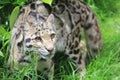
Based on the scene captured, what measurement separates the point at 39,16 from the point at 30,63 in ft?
1.93

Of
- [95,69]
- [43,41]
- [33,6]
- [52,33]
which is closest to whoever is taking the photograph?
[43,41]

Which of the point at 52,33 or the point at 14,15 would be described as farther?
the point at 14,15

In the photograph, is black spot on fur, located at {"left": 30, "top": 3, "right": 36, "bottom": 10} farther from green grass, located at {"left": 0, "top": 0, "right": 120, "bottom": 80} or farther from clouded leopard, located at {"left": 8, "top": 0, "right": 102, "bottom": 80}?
green grass, located at {"left": 0, "top": 0, "right": 120, "bottom": 80}

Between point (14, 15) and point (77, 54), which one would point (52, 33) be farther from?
point (77, 54)

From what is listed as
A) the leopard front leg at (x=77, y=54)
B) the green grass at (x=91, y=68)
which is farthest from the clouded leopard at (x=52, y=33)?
the green grass at (x=91, y=68)

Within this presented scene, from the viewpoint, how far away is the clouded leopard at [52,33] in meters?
4.86

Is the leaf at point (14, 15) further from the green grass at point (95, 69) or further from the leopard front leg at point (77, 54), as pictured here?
the leopard front leg at point (77, 54)

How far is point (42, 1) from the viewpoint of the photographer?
5.22 metres

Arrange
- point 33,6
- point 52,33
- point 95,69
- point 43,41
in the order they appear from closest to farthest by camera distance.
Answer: point 43,41 < point 52,33 < point 33,6 < point 95,69

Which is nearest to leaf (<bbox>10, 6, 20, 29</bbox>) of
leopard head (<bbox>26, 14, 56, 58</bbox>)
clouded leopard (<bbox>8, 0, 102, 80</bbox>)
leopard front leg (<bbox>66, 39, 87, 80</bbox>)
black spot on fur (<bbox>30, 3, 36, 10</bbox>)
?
clouded leopard (<bbox>8, 0, 102, 80</bbox>)

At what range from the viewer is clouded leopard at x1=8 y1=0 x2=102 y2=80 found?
4.86m

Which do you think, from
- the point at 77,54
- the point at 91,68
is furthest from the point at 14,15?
the point at 91,68

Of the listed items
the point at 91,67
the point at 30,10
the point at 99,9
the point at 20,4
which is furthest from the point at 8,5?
the point at 99,9

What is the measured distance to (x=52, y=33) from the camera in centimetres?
490
